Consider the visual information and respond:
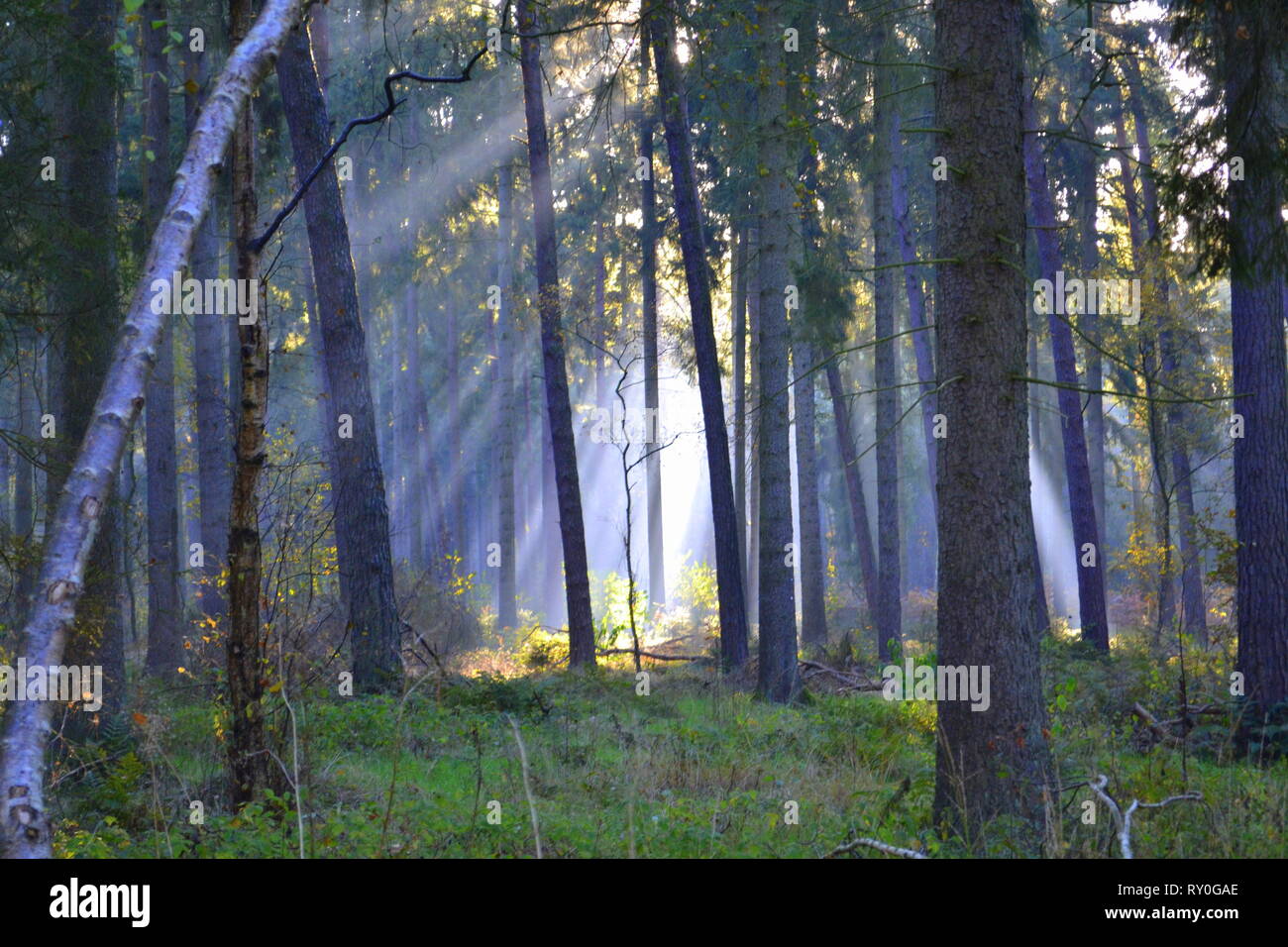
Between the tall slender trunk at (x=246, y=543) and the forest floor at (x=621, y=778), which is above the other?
the tall slender trunk at (x=246, y=543)

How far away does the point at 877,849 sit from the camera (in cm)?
500

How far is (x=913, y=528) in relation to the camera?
162ft

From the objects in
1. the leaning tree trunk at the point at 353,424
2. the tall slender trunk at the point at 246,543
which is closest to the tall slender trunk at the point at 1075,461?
the leaning tree trunk at the point at 353,424

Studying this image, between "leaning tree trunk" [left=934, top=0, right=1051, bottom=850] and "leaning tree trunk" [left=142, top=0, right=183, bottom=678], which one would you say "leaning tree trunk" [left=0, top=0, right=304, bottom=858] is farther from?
"leaning tree trunk" [left=142, top=0, right=183, bottom=678]

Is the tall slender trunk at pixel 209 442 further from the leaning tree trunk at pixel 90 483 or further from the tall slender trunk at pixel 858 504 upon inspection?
the tall slender trunk at pixel 858 504

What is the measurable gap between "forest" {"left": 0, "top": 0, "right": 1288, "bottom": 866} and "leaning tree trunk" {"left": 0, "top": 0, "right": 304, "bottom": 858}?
2 centimetres

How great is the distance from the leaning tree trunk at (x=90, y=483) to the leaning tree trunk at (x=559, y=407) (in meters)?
11.5

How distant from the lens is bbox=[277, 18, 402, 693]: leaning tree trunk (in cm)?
1105

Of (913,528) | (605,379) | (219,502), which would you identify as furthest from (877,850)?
(913,528)

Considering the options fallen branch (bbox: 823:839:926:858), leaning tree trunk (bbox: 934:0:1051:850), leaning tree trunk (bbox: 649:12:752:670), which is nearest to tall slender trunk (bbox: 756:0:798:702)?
leaning tree trunk (bbox: 649:12:752:670)

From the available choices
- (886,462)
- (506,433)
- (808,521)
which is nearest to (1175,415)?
(886,462)

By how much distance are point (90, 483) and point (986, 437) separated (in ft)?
15.1

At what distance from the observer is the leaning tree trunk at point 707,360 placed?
13805 mm

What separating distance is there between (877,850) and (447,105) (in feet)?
85.9
